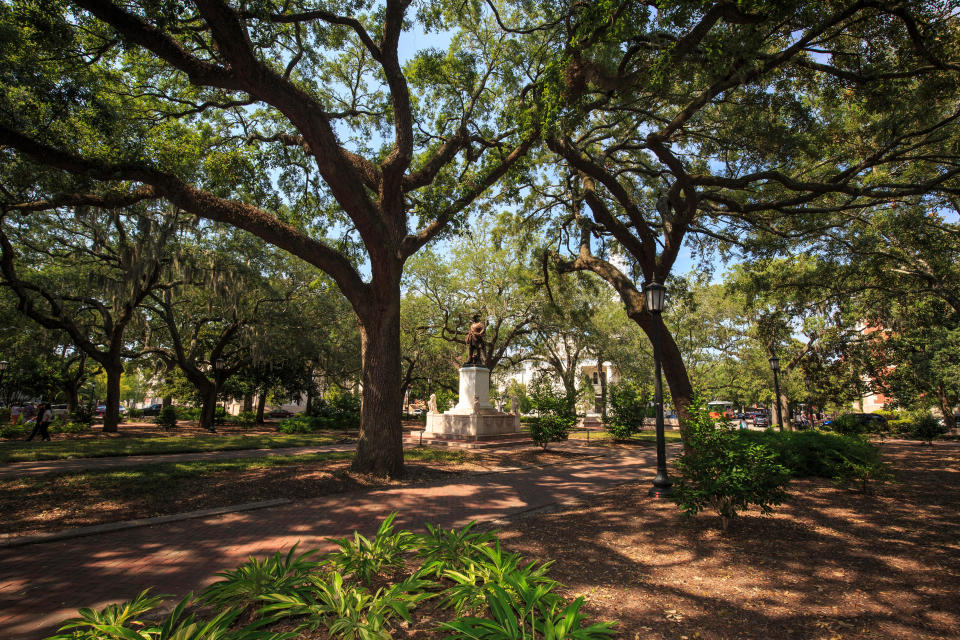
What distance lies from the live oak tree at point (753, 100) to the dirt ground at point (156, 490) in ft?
26.0

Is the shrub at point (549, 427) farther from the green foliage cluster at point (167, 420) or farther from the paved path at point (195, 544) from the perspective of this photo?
the green foliage cluster at point (167, 420)

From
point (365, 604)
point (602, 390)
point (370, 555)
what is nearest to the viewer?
point (365, 604)

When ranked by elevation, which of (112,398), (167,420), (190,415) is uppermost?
(112,398)

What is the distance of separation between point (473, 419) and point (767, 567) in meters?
12.6

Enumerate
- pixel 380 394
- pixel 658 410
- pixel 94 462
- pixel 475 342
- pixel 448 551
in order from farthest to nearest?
1. pixel 475 342
2. pixel 94 462
3. pixel 380 394
4. pixel 658 410
5. pixel 448 551

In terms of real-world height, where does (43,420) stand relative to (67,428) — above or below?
above

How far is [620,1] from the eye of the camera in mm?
6934

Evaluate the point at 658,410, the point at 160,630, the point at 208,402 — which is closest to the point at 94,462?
the point at 160,630

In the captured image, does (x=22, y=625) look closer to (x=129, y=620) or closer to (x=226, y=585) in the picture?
(x=129, y=620)

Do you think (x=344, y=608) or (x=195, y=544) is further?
(x=195, y=544)

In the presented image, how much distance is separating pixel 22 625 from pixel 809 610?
6.26m

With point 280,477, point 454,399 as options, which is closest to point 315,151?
point 280,477

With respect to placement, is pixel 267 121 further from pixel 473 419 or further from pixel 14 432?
pixel 14 432

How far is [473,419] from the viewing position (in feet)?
54.1
